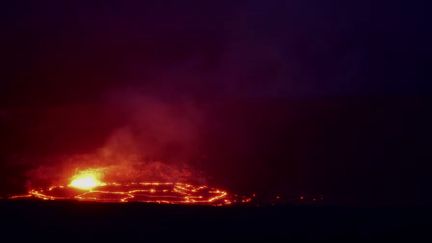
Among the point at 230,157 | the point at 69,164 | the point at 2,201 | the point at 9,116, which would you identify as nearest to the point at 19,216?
the point at 2,201

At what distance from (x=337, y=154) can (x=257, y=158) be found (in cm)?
72

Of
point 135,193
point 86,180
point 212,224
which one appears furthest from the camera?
point 86,180

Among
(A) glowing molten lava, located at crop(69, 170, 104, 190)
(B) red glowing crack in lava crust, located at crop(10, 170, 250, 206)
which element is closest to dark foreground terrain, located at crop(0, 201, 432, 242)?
(B) red glowing crack in lava crust, located at crop(10, 170, 250, 206)

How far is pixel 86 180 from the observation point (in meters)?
3.84

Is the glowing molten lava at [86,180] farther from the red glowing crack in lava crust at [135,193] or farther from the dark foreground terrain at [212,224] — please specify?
the dark foreground terrain at [212,224]

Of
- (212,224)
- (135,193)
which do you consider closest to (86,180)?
(135,193)

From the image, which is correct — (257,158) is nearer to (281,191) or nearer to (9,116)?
(281,191)

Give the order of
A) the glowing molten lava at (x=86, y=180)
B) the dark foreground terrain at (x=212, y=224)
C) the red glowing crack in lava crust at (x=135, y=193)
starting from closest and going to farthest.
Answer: the dark foreground terrain at (x=212, y=224) → the red glowing crack in lava crust at (x=135, y=193) → the glowing molten lava at (x=86, y=180)

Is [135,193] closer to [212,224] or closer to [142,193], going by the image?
[142,193]

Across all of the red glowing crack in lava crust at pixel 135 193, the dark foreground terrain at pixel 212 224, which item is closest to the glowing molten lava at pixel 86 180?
the red glowing crack in lava crust at pixel 135 193

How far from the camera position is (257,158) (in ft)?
14.4

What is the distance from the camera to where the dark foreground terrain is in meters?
2.71

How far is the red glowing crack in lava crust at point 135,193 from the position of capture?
3402 millimetres

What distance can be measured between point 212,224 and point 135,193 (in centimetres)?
99
